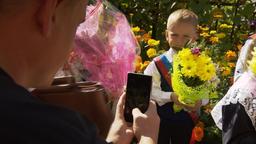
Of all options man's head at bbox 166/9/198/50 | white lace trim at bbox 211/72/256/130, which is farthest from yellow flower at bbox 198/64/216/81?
man's head at bbox 166/9/198/50

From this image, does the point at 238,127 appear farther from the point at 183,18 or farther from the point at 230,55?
the point at 230,55

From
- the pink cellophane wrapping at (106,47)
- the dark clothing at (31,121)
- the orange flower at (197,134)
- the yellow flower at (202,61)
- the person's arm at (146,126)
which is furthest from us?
the orange flower at (197,134)

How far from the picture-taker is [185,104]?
3527mm

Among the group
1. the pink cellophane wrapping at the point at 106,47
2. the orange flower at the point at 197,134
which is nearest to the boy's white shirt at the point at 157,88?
the orange flower at the point at 197,134

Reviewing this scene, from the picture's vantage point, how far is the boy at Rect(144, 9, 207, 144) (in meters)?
3.70

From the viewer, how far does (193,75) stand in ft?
10.4

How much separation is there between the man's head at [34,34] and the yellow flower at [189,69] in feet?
7.29

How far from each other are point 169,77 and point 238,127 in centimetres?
66

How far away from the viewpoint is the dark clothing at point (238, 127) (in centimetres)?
319

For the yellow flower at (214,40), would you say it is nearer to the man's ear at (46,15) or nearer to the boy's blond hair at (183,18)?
the boy's blond hair at (183,18)

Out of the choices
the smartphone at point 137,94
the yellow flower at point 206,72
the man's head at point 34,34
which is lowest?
the yellow flower at point 206,72

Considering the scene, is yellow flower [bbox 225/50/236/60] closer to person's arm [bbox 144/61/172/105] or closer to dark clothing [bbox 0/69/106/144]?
person's arm [bbox 144/61/172/105]

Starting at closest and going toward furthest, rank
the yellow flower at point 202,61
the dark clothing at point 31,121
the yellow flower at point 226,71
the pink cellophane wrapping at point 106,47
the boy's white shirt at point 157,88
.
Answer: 1. the dark clothing at point 31,121
2. the pink cellophane wrapping at point 106,47
3. the yellow flower at point 202,61
4. the boy's white shirt at point 157,88
5. the yellow flower at point 226,71

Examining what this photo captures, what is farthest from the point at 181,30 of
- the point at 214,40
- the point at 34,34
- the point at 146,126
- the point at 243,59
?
the point at 34,34
